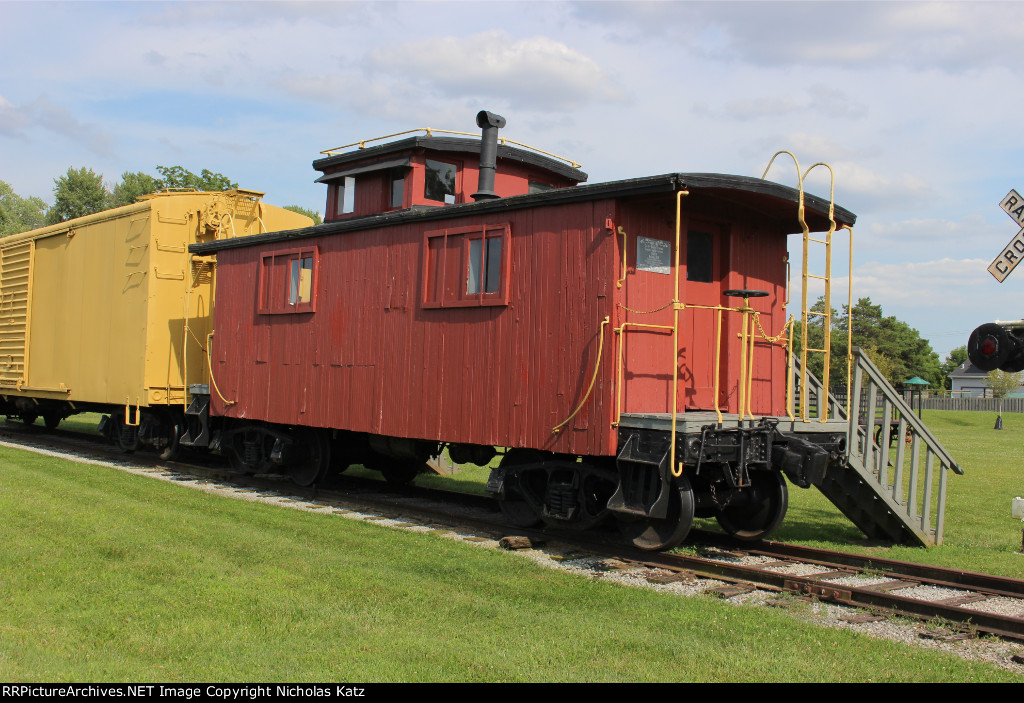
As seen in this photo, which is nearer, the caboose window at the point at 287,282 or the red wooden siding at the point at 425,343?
the red wooden siding at the point at 425,343

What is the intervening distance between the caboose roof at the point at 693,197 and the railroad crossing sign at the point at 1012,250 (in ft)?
4.96

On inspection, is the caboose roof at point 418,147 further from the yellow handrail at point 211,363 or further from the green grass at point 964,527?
the green grass at point 964,527

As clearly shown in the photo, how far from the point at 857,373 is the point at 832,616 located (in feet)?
11.6

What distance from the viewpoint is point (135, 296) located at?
15.2 m

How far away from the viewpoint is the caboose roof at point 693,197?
8.02m

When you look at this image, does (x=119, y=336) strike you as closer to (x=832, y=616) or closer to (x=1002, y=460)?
(x=832, y=616)

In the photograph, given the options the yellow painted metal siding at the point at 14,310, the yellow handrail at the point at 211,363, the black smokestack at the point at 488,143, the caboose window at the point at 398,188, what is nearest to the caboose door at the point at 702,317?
the black smokestack at the point at 488,143

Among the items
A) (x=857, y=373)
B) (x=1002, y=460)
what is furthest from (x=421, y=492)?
(x=1002, y=460)

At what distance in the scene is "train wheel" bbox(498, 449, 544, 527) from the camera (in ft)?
31.0

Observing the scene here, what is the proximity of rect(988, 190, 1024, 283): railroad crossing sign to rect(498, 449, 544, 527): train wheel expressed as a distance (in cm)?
494

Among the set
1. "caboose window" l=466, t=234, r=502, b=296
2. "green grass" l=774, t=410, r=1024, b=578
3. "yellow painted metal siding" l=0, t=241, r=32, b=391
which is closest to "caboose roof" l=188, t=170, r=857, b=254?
"caboose window" l=466, t=234, r=502, b=296

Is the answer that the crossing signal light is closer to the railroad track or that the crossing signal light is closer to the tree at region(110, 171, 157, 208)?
the railroad track

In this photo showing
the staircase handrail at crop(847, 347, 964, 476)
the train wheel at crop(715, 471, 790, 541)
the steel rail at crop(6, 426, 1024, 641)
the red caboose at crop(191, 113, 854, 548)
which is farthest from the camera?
the staircase handrail at crop(847, 347, 964, 476)
